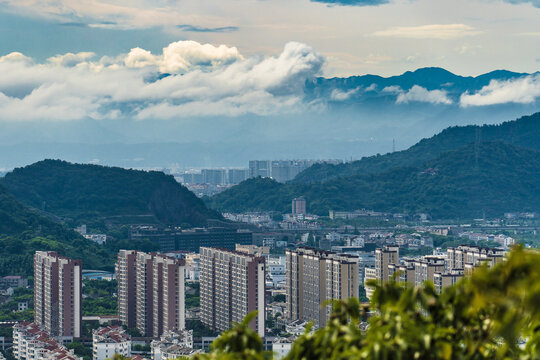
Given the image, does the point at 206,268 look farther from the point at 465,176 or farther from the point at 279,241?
the point at 465,176

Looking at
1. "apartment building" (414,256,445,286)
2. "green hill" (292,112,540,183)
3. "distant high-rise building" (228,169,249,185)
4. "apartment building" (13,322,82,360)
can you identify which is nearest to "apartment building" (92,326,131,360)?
"apartment building" (13,322,82,360)

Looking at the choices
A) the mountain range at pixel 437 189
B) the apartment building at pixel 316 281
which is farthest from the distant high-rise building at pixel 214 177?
the apartment building at pixel 316 281

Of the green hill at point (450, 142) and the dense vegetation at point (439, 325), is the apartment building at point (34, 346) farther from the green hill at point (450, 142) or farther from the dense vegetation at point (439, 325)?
the green hill at point (450, 142)

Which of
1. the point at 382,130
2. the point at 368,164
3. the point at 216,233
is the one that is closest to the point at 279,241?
the point at 216,233

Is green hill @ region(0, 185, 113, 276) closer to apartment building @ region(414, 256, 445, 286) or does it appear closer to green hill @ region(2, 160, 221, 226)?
green hill @ region(2, 160, 221, 226)

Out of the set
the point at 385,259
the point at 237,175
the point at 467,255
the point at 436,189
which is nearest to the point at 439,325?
the point at 467,255
